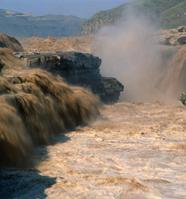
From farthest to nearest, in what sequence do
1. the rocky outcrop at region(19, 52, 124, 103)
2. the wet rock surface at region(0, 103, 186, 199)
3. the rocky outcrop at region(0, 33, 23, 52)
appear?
the rocky outcrop at region(0, 33, 23, 52) < the rocky outcrop at region(19, 52, 124, 103) < the wet rock surface at region(0, 103, 186, 199)

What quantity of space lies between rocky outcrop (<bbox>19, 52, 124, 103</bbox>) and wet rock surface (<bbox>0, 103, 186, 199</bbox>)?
17.2ft

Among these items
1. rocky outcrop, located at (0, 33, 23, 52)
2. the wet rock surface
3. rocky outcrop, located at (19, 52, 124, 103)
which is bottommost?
the wet rock surface

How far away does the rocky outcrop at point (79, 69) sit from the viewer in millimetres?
23109

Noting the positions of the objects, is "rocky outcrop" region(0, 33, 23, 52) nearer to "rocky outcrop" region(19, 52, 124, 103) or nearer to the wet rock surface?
"rocky outcrop" region(19, 52, 124, 103)

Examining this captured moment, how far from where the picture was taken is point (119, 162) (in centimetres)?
1244

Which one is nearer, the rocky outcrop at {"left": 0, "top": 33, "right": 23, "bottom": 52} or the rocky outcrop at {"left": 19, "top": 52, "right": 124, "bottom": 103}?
the rocky outcrop at {"left": 19, "top": 52, "right": 124, "bottom": 103}

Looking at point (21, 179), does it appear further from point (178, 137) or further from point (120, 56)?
point (120, 56)

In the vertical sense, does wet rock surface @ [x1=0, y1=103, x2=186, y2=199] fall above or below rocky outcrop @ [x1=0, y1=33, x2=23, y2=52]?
below

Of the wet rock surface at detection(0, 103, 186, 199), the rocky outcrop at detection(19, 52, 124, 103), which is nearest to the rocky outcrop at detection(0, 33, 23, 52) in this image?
the rocky outcrop at detection(19, 52, 124, 103)

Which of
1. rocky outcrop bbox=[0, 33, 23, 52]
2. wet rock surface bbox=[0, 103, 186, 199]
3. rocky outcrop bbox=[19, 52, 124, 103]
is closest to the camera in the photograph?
wet rock surface bbox=[0, 103, 186, 199]

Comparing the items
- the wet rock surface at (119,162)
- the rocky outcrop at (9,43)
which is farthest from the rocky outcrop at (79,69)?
the wet rock surface at (119,162)

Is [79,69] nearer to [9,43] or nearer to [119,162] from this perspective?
[9,43]

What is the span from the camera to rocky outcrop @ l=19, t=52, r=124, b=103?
23109 mm

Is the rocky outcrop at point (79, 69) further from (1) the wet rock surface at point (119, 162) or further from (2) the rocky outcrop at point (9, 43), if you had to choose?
(1) the wet rock surface at point (119, 162)
